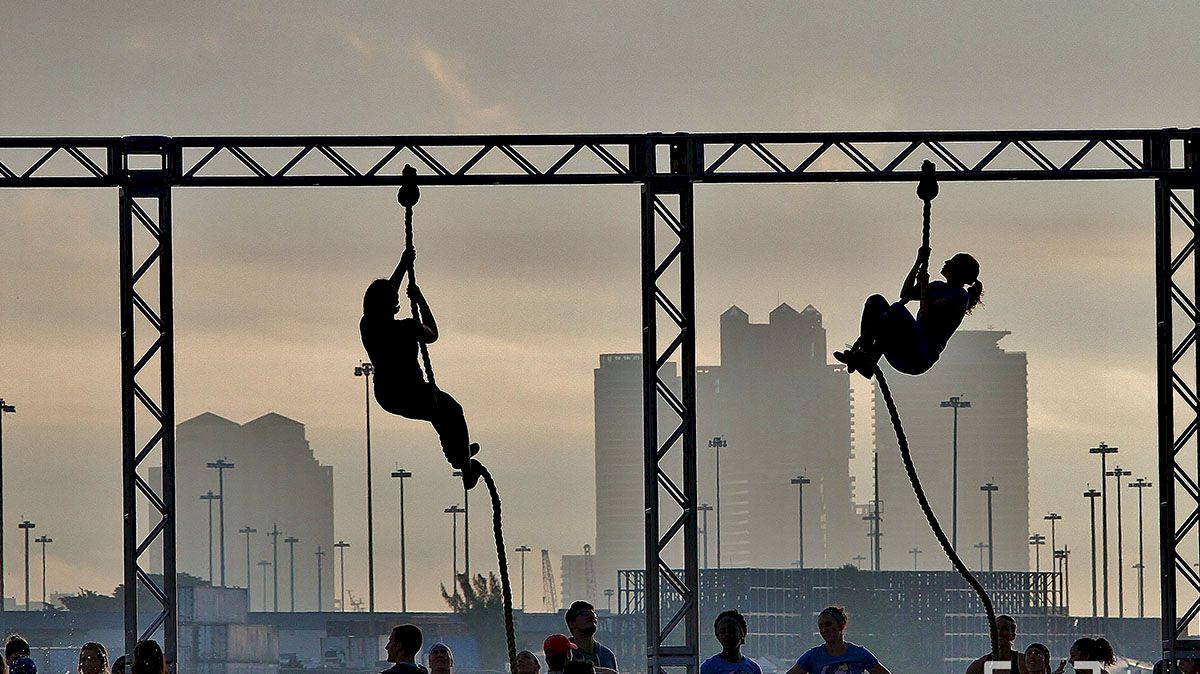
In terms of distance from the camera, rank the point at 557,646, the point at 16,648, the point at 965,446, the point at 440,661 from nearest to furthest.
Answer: the point at 557,646
the point at 440,661
the point at 16,648
the point at 965,446

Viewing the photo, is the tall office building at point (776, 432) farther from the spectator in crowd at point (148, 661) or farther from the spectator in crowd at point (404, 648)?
the spectator in crowd at point (148, 661)

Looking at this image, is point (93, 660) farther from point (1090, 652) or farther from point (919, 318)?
point (1090, 652)

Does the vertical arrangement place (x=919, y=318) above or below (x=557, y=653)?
above

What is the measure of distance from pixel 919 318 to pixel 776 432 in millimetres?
137083

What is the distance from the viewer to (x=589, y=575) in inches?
4717

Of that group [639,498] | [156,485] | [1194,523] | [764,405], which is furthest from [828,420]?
[1194,523]

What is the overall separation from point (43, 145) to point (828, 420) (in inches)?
5191

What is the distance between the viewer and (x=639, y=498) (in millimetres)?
132000

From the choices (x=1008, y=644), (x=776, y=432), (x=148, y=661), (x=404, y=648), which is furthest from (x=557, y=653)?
(x=776, y=432)

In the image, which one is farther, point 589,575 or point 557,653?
point 589,575

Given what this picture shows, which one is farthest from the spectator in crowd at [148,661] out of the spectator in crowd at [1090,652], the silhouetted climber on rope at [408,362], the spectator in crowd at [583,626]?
the spectator in crowd at [1090,652]

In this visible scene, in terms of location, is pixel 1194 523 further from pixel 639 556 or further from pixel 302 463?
pixel 302 463

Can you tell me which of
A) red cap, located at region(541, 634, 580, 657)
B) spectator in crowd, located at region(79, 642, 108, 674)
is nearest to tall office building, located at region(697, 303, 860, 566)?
spectator in crowd, located at region(79, 642, 108, 674)

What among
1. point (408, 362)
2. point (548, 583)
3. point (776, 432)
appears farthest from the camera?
point (776, 432)
